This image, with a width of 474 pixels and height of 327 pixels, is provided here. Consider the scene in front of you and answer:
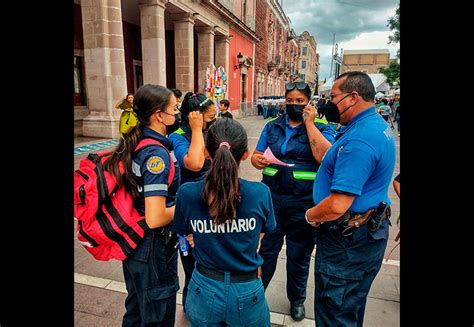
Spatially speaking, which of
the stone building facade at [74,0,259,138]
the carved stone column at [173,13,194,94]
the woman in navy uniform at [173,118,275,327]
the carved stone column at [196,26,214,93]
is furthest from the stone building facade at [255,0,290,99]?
the woman in navy uniform at [173,118,275,327]

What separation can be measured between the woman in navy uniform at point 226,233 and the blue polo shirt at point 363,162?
440 mm

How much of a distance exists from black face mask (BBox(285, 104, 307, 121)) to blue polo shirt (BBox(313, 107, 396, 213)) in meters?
0.75

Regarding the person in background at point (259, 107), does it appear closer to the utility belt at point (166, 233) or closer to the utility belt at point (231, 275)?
the utility belt at point (166, 233)

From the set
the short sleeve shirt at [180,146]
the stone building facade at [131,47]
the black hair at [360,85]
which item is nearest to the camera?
the black hair at [360,85]

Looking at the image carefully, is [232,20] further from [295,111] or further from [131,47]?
[295,111]

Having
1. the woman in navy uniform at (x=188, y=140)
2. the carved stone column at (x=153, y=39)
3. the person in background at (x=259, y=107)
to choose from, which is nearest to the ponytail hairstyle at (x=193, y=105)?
the woman in navy uniform at (x=188, y=140)

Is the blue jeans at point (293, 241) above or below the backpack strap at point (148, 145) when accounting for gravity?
below

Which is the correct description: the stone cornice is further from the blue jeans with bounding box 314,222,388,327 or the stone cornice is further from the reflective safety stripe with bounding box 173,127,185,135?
the blue jeans with bounding box 314,222,388,327

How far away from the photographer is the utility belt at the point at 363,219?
172 cm
